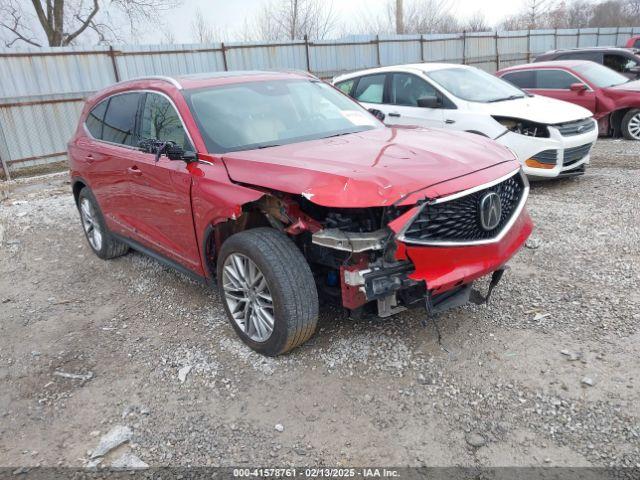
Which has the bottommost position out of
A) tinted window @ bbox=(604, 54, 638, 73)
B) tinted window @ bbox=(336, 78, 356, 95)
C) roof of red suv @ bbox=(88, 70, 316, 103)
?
tinted window @ bbox=(604, 54, 638, 73)

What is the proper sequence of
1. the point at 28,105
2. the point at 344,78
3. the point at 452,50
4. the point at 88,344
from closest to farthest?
the point at 88,344
the point at 344,78
the point at 28,105
the point at 452,50

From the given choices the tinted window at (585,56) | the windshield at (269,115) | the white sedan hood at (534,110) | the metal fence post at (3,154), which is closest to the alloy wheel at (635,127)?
the tinted window at (585,56)

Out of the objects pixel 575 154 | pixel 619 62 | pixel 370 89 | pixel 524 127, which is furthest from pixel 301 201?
pixel 619 62

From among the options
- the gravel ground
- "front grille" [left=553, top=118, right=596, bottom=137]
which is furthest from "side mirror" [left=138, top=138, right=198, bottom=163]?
"front grille" [left=553, top=118, right=596, bottom=137]

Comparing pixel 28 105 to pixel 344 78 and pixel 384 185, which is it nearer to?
pixel 344 78

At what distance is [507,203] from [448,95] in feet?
13.9

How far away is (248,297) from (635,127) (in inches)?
367

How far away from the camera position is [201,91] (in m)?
4.02

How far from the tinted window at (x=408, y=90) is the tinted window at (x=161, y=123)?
4271 mm

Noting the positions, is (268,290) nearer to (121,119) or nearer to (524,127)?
(121,119)

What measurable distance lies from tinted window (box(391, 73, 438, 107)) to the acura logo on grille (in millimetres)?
4488

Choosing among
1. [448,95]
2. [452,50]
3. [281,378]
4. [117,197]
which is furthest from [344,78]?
[452,50]

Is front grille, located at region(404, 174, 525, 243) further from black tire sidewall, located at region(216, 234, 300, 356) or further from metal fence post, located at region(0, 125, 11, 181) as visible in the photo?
metal fence post, located at region(0, 125, 11, 181)

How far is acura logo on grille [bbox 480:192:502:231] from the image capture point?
3.09 metres
